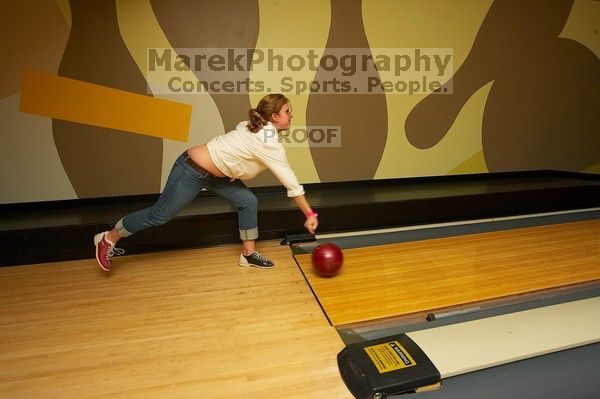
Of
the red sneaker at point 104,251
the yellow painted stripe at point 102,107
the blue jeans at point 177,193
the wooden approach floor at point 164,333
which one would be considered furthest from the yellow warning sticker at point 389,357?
the yellow painted stripe at point 102,107

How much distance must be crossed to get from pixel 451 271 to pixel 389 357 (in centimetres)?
106

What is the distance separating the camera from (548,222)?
322cm

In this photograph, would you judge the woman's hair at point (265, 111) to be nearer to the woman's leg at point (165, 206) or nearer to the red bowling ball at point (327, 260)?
the woman's leg at point (165, 206)

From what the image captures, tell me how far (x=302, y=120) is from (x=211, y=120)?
800 millimetres

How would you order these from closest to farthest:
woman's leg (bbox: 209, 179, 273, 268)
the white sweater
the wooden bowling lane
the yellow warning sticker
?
the yellow warning sticker → the wooden bowling lane → the white sweater → woman's leg (bbox: 209, 179, 273, 268)

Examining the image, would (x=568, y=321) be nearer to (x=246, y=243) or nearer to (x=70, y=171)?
(x=246, y=243)

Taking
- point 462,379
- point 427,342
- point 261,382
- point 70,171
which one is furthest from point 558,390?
point 70,171

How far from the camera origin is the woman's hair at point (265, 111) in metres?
2.07

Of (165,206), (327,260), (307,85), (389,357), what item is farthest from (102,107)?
(389,357)

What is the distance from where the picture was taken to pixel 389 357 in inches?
57.6

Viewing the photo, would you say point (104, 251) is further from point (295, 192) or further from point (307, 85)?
point (307, 85)

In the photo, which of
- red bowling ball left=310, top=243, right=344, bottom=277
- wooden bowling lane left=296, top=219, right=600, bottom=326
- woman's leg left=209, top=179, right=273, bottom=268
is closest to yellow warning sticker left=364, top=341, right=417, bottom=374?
wooden bowling lane left=296, top=219, right=600, bottom=326

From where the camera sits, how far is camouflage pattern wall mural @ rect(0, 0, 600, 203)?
2762 mm

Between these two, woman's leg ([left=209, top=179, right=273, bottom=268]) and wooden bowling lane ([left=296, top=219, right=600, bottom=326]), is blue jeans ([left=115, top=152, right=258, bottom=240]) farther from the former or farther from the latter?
wooden bowling lane ([left=296, top=219, right=600, bottom=326])
